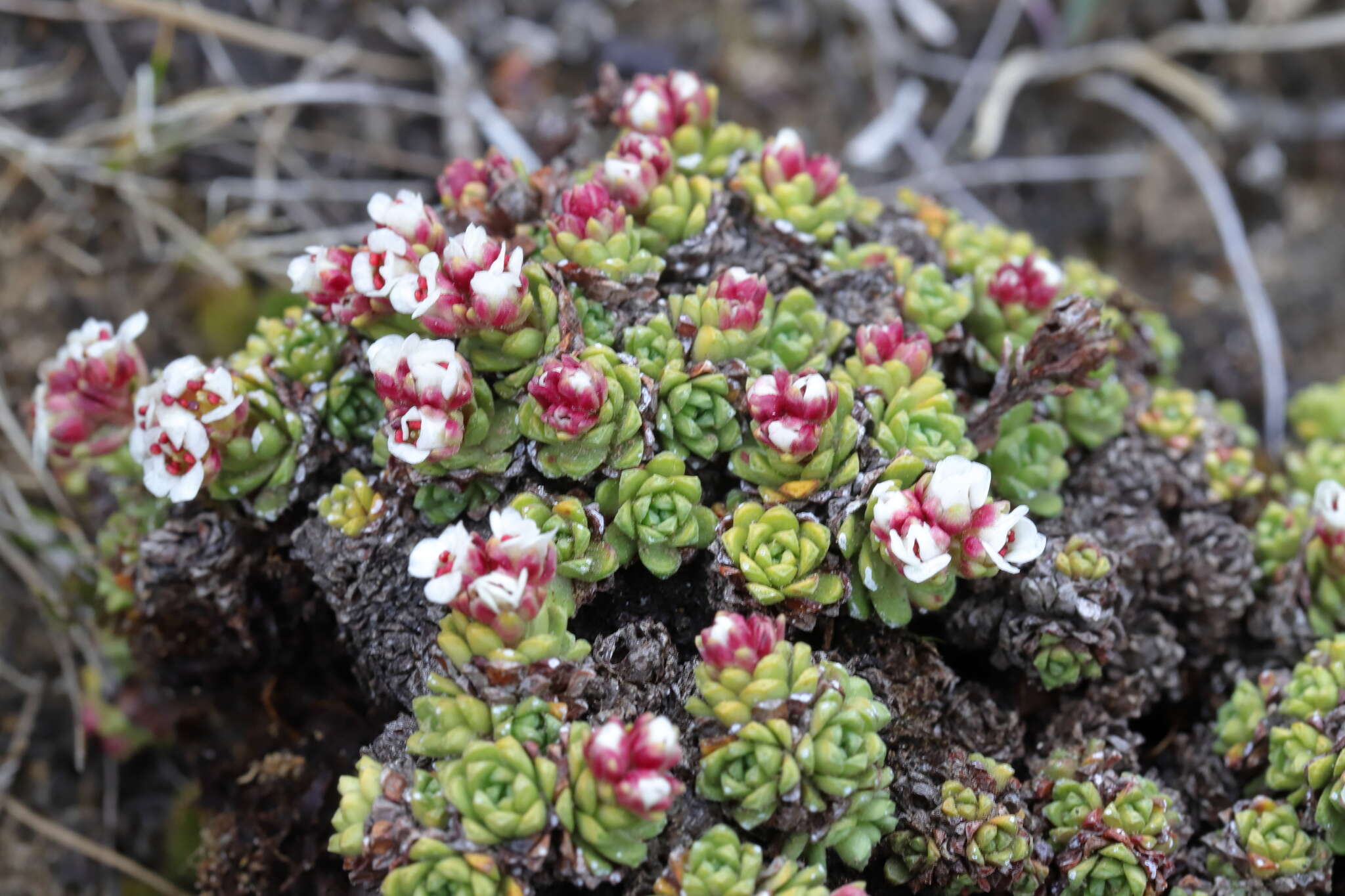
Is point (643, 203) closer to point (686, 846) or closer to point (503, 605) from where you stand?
point (503, 605)

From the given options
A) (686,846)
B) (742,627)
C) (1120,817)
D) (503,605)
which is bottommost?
(1120,817)

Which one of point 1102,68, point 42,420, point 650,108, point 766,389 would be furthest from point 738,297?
point 1102,68

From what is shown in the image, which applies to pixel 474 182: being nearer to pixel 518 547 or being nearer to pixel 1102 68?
pixel 518 547

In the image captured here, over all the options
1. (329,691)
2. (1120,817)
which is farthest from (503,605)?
(1120,817)

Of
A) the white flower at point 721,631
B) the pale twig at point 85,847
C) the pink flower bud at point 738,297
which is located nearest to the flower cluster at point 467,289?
the pink flower bud at point 738,297

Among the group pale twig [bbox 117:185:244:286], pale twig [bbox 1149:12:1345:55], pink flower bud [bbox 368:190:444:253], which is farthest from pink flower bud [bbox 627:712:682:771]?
pale twig [bbox 1149:12:1345:55]

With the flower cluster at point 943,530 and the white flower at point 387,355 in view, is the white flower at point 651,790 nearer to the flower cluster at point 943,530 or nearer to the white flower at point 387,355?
the flower cluster at point 943,530

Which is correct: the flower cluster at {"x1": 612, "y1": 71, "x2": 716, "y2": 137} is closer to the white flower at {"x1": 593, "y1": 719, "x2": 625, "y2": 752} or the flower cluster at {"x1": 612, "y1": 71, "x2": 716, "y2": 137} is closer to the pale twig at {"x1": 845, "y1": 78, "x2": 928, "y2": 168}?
the white flower at {"x1": 593, "y1": 719, "x2": 625, "y2": 752}
